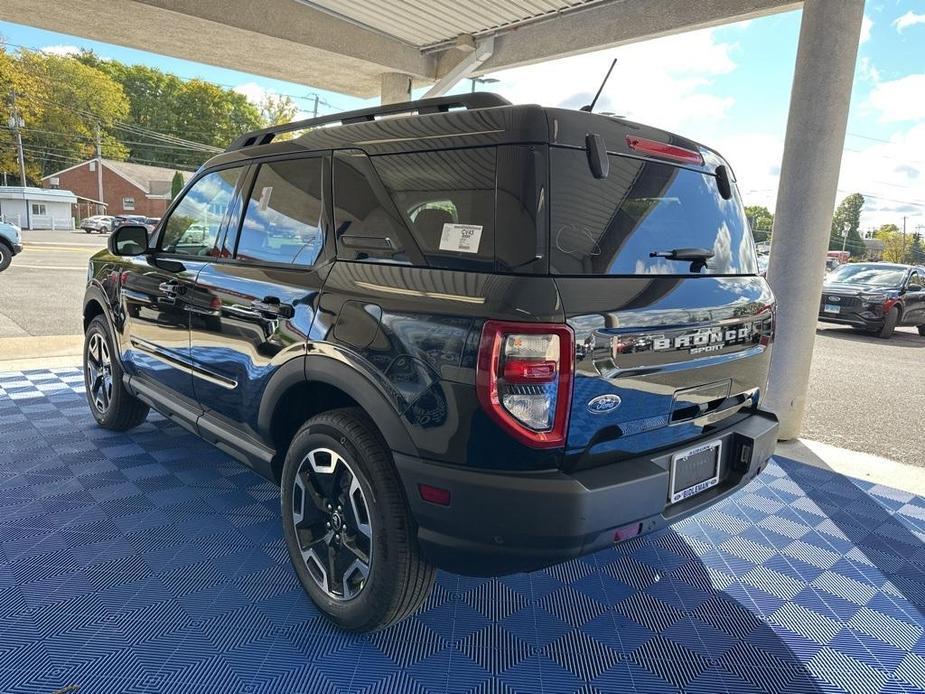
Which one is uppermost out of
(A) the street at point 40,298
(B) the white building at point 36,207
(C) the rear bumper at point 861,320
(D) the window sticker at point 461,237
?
(B) the white building at point 36,207

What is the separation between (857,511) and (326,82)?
360 inches

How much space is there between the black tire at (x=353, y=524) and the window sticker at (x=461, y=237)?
0.67 meters

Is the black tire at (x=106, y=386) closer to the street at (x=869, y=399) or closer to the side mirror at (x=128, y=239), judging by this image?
the side mirror at (x=128, y=239)

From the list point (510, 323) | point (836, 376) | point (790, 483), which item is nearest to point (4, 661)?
point (510, 323)

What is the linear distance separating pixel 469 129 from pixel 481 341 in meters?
0.74

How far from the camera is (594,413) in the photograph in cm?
185

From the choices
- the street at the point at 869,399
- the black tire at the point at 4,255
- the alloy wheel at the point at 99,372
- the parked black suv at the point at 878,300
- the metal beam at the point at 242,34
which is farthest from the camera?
the black tire at the point at 4,255

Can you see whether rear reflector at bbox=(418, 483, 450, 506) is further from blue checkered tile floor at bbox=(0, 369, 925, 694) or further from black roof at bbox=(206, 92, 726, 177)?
black roof at bbox=(206, 92, 726, 177)

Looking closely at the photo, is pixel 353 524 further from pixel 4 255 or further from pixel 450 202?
pixel 4 255

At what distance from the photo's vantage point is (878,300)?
11859mm

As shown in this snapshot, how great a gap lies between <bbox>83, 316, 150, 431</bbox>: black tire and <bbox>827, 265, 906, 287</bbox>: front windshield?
1359 cm

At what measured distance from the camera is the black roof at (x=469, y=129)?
6.23 feet

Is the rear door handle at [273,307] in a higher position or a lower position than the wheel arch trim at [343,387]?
higher

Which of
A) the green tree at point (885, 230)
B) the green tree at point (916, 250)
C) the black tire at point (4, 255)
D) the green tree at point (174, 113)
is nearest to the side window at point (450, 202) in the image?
the black tire at point (4, 255)
